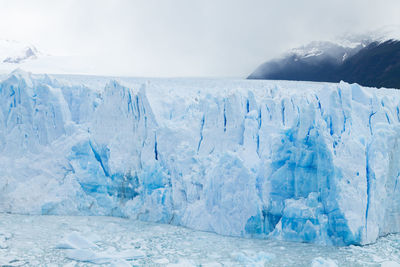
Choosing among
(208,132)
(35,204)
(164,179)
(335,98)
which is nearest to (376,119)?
(335,98)

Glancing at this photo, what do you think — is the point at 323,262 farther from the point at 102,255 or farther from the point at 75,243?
the point at 75,243

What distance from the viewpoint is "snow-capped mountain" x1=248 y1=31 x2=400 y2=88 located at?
27078mm

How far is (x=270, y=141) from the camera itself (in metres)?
7.75

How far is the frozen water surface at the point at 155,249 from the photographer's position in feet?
19.2

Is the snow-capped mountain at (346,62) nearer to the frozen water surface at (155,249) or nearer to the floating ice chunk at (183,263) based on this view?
the frozen water surface at (155,249)

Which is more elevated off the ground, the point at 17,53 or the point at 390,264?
the point at 17,53

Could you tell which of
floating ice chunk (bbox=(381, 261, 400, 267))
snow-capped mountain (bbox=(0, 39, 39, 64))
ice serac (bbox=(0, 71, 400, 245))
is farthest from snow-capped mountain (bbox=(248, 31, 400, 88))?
snow-capped mountain (bbox=(0, 39, 39, 64))

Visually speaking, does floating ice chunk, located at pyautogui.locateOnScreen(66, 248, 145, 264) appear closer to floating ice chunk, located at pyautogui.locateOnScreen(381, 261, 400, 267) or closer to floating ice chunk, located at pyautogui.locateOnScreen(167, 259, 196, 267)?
floating ice chunk, located at pyautogui.locateOnScreen(167, 259, 196, 267)

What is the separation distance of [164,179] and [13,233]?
116 inches

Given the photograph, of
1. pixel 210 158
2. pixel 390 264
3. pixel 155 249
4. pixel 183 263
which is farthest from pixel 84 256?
pixel 390 264

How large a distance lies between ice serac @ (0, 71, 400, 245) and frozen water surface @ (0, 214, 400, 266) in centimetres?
35

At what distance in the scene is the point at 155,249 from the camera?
6.39 metres

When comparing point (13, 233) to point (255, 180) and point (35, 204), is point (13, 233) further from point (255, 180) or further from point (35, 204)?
point (255, 180)

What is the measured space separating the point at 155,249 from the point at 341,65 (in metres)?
28.6
